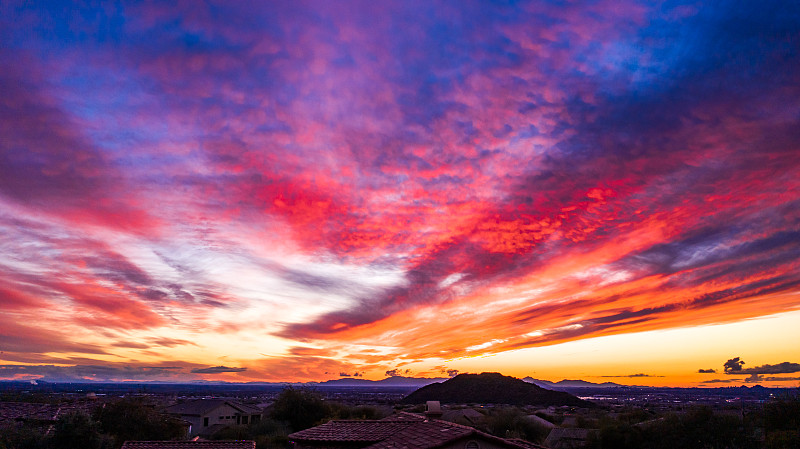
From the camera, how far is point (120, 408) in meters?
46.3

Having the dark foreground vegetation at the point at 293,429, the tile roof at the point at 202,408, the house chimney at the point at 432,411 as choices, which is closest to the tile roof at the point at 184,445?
the house chimney at the point at 432,411

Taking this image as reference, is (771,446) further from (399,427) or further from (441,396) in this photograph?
(441,396)

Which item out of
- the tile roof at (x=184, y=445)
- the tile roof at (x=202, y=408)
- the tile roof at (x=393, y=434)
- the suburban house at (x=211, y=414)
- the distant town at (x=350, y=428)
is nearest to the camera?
the tile roof at (x=393, y=434)

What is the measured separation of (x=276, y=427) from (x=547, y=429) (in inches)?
1417

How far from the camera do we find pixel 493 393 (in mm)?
182875

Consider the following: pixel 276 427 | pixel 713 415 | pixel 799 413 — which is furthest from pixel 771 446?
pixel 276 427

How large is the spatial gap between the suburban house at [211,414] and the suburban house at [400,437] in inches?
1803

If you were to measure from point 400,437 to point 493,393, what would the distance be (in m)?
177

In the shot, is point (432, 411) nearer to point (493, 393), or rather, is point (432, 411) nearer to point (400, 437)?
point (400, 437)

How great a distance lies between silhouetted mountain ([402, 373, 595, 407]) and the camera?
166250mm

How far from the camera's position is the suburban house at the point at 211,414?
210ft

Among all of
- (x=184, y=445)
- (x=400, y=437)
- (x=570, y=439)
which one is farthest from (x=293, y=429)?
(x=400, y=437)

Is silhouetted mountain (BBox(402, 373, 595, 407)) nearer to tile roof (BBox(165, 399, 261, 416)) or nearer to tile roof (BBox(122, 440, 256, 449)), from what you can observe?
tile roof (BBox(165, 399, 261, 416))

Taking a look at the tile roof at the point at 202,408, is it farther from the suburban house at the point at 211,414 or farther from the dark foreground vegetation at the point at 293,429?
the dark foreground vegetation at the point at 293,429
